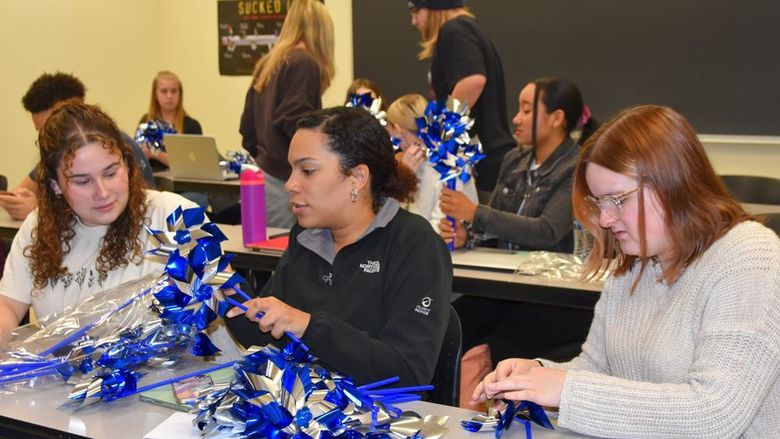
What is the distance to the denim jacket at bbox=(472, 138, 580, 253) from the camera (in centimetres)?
316

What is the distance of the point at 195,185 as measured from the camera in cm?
486

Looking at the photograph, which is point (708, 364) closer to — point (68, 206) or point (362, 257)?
point (362, 257)

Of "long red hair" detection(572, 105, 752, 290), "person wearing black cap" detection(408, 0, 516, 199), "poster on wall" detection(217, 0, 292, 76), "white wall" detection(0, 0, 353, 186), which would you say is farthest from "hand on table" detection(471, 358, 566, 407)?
"poster on wall" detection(217, 0, 292, 76)

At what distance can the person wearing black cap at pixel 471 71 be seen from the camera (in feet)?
13.0

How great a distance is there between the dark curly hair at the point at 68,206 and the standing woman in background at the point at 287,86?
5.76 feet

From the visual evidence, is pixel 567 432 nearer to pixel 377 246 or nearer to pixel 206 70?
pixel 377 246

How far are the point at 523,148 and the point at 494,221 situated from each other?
55 cm

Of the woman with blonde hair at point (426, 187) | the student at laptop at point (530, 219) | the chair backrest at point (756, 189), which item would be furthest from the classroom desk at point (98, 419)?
the chair backrest at point (756, 189)

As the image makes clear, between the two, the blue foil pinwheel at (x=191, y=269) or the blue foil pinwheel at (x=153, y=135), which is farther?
the blue foil pinwheel at (x=153, y=135)

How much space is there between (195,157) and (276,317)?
11.1 feet

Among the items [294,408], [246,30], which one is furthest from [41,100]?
[246,30]

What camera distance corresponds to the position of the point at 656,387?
4.72 ft

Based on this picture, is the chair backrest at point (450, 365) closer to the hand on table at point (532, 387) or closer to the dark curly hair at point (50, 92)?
the hand on table at point (532, 387)

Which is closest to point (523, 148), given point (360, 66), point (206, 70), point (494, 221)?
point (494, 221)
